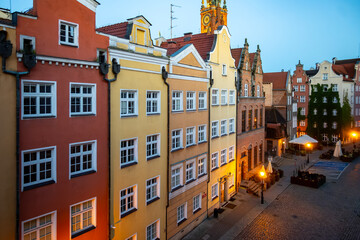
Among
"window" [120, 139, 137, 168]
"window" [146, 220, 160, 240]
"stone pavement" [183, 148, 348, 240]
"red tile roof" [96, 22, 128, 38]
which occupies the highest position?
"red tile roof" [96, 22, 128, 38]

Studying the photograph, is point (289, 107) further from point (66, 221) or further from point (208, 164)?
point (66, 221)

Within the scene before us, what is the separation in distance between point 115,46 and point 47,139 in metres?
5.56

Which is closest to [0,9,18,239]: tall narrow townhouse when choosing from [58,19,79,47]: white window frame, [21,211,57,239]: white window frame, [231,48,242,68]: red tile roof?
[21,211,57,239]: white window frame

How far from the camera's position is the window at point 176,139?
18062mm

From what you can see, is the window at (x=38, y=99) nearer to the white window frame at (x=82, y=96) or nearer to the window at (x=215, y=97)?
the white window frame at (x=82, y=96)

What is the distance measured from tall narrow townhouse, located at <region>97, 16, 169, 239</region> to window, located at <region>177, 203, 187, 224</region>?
1.98 metres

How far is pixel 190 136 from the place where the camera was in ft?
65.1

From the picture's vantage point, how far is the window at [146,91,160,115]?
15.5m

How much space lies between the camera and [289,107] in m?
48.1

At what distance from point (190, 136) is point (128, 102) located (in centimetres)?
697

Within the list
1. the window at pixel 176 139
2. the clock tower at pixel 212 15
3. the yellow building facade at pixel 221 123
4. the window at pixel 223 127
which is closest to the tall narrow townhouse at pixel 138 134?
the window at pixel 176 139

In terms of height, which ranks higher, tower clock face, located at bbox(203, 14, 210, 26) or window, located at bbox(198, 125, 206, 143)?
tower clock face, located at bbox(203, 14, 210, 26)

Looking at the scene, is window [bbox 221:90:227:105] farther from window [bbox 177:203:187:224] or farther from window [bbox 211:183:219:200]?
window [bbox 177:203:187:224]

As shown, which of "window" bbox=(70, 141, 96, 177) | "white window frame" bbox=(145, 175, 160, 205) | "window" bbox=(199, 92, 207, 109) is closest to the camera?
"window" bbox=(70, 141, 96, 177)
